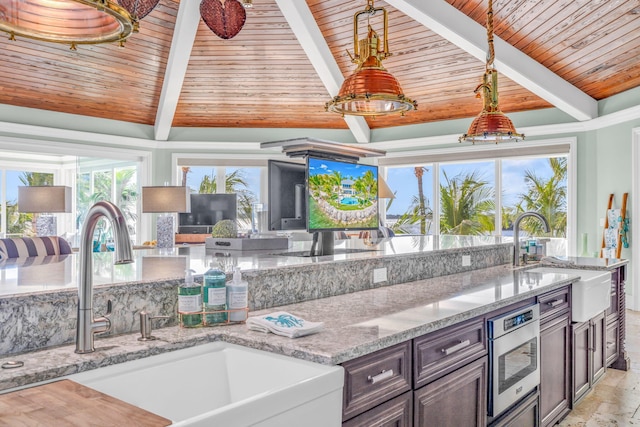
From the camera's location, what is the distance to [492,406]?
2188 mm

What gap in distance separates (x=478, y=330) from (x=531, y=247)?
2.05 meters

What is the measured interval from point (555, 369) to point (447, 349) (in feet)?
4.33

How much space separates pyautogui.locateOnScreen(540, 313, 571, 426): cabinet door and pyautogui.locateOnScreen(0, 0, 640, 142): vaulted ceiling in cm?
331

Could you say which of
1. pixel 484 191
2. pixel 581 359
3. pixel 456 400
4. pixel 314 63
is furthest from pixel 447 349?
pixel 484 191

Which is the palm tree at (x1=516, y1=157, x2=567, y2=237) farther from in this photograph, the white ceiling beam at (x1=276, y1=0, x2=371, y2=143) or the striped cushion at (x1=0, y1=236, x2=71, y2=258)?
the striped cushion at (x1=0, y1=236, x2=71, y2=258)

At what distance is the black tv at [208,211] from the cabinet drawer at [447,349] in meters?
5.71

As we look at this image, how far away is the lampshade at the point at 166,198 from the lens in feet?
19.3

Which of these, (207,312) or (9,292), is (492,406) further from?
(9,292)

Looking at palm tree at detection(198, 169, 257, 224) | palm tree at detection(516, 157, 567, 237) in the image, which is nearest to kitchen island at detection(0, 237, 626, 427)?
palm tree at detection(516, 157, 567, 237)

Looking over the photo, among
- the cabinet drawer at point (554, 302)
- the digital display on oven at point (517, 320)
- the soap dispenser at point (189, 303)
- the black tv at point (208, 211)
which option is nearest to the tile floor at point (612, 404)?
the cabinet drawer at point (554, 302)

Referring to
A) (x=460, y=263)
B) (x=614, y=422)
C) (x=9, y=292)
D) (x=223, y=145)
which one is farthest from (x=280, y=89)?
(x=9, y=292)

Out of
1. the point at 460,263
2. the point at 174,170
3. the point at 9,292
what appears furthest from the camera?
the point at 174,170

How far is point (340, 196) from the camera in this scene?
2.55 m

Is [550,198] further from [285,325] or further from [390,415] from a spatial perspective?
[285,325]
